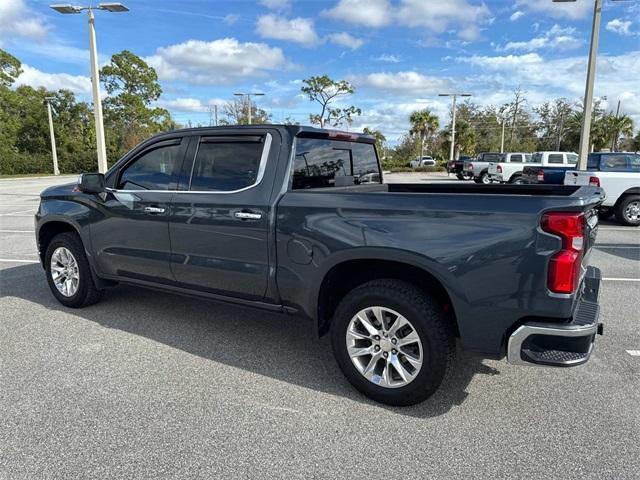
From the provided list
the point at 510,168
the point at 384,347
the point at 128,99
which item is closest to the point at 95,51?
the point at 384,347

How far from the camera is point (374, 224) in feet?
9.51

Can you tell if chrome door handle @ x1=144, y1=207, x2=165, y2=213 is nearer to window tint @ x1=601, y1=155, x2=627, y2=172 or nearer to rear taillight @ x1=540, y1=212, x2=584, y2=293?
rear taillight @ x1=540, y1=212, x2=584, y2=293

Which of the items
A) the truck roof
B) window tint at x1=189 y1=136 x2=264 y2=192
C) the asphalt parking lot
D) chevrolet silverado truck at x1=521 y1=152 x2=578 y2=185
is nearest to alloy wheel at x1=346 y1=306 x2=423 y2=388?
the asphalt parking lot

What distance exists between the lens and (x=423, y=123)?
54719 millimetres

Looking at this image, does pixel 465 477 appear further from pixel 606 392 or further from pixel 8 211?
pixel 8 211

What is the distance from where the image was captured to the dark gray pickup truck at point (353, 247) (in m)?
2.52

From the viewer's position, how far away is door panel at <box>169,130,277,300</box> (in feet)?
11.2

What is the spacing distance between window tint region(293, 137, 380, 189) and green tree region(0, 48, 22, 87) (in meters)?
55.1

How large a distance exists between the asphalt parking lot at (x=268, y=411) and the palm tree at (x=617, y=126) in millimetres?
56025

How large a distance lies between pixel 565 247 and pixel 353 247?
3.98 ft

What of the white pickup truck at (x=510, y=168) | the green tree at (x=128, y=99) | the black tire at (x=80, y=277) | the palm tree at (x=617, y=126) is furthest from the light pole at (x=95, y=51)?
the palm tree at (x=617, y=126)

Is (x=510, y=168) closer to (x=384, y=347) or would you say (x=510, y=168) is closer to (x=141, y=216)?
(x=141, y=216)

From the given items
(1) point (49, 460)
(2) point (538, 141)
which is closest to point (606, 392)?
(1) point (49, 460)

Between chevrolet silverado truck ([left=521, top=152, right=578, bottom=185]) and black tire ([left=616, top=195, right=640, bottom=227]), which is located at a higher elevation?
chevrolet silverado truck ([left=521, top=152, right=578, bottom=185])
